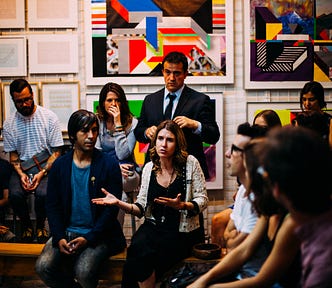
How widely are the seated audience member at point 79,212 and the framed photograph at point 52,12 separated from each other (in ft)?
6.00

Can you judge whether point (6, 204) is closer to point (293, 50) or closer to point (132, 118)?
point (132, 118)

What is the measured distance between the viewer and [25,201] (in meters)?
4.30

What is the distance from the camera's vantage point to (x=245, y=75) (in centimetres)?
495

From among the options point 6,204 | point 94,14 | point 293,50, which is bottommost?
point 6,204

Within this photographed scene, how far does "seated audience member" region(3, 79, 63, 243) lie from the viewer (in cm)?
425

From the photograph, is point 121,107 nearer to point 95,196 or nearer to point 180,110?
point 180,110

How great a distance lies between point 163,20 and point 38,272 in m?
2.62

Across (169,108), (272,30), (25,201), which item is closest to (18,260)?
(25,201)

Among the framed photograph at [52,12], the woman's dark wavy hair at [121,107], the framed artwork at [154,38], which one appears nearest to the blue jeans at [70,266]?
the woman's dark wavy hair at [121,107]

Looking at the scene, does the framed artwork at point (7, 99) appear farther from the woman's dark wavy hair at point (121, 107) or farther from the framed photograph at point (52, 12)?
the woman's dark wavy hair at point (121, 107)

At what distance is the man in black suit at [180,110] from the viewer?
3.60 meters

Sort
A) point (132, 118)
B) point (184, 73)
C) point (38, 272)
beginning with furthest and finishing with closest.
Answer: point (132, 118) < point (184, 73) < point (38, 272)

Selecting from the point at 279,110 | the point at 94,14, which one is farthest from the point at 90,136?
the point at 279,110

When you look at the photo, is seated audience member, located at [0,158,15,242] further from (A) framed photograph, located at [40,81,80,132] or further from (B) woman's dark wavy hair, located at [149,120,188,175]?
(B) woman's dark wavy hair, located at [149,120,188,175]
